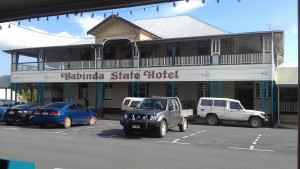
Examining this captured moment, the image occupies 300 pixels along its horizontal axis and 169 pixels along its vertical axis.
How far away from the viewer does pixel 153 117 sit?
15.0 meters

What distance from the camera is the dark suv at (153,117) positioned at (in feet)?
49.2

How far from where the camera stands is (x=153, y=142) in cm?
1378

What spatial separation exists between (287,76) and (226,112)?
6734 mm

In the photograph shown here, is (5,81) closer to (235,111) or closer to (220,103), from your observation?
(220,103)

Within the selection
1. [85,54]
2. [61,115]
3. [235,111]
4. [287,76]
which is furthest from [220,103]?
[85,54]

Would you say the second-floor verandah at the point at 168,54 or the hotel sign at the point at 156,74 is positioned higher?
the second-floor verandah at the point at 168,54

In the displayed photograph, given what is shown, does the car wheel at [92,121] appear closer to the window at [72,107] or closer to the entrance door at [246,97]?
the window at [72,107]

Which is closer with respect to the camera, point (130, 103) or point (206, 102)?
point (206, 102)

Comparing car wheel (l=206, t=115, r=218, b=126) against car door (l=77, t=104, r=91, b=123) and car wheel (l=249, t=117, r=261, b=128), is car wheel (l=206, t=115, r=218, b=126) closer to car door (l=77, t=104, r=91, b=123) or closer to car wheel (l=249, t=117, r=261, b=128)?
car wheel (l=249, t=117, r=261, b=128)

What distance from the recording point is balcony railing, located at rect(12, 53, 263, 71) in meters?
25.6

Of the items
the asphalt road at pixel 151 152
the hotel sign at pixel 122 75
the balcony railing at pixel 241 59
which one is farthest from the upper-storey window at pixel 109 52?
the asphalt road at pixel 151 152

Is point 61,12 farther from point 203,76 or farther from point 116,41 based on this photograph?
point 116,41

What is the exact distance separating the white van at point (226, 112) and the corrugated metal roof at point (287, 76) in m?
4.02

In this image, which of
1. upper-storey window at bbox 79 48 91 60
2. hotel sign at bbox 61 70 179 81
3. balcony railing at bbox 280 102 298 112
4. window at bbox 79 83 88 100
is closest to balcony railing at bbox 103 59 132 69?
hotel sign at bbox 61 70 179 81
